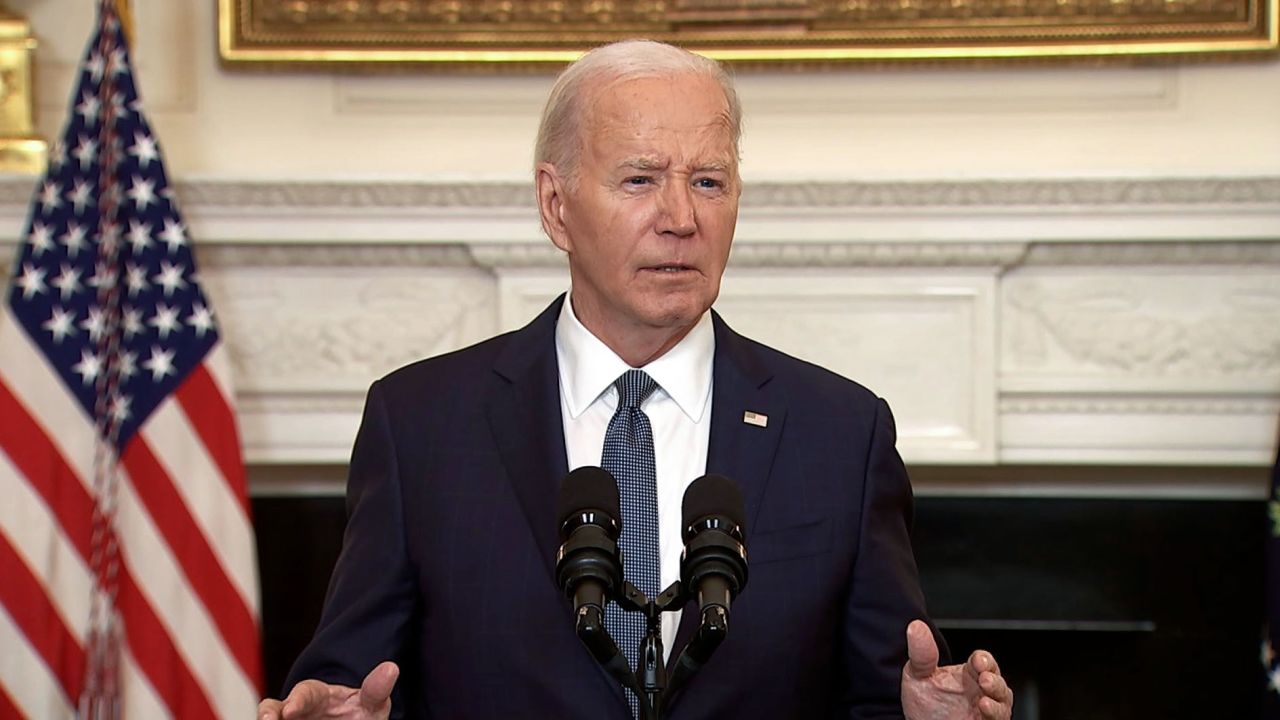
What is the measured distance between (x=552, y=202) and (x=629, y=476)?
45cm

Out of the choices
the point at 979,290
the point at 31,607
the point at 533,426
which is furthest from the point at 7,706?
the point at 979,290

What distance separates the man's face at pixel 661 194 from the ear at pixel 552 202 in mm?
108

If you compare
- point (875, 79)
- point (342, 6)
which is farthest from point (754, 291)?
point (342, 6)

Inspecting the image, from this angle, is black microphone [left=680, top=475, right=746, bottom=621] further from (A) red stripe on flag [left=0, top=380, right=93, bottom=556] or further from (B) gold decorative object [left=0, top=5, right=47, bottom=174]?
(B) gold decorative object [left=0, top=5, right=47, bottom=174]

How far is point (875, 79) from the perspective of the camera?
4.34 metres

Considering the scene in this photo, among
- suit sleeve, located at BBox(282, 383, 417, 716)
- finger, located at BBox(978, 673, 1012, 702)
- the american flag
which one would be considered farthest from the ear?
the american flag

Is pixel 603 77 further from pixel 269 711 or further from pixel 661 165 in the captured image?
pixel 269 711

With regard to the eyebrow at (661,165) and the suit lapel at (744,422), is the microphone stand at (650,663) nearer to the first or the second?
the suit lapel at (744,422)

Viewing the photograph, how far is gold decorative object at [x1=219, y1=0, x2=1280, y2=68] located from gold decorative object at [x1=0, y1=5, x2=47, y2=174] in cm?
51

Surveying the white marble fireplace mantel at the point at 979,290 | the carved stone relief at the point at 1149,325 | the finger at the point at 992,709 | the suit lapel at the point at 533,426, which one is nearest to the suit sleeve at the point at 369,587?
the suit lapel at the point at 533,426

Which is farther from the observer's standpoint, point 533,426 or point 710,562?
point 533,426

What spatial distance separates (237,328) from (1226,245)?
2.56m

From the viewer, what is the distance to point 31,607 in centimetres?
381

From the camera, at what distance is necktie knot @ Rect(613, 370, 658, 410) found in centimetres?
233
